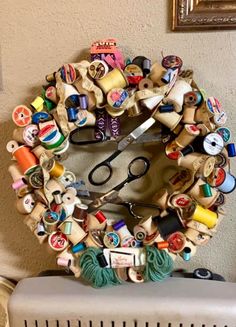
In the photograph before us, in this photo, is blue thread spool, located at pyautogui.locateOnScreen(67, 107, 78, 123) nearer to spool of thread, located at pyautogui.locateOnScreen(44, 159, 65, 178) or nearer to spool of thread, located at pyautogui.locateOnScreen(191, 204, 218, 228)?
A: spool of thread, located at pyautogui.locateOnScreen(44, 159, 65, 178)

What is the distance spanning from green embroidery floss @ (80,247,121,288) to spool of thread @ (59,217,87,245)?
0.02 meters

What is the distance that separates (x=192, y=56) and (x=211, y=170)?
0.64ft

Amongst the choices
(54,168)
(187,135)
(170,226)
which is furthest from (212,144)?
(54,168)

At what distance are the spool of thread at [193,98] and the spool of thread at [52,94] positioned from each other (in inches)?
7.9

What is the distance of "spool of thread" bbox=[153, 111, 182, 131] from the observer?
637mm

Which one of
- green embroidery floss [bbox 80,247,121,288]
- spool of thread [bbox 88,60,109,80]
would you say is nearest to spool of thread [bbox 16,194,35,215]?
green embroidery floss [bbox 80,247,121,288]

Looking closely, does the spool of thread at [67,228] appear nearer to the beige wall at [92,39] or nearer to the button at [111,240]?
the button at [111,240]

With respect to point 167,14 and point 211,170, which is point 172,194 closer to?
point 211,170

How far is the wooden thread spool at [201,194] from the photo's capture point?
0.64 metres

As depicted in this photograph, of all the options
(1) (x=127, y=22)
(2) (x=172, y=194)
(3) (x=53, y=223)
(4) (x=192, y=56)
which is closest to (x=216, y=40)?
(4) (x=192, y=56)

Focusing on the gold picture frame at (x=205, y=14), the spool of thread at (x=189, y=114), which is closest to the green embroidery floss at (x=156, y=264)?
the spool of thread at (x=189, y=114)

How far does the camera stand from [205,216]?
0.64 m

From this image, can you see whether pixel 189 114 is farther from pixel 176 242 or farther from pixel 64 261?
pixel 64 261

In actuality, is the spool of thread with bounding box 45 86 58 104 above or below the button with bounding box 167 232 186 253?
above
